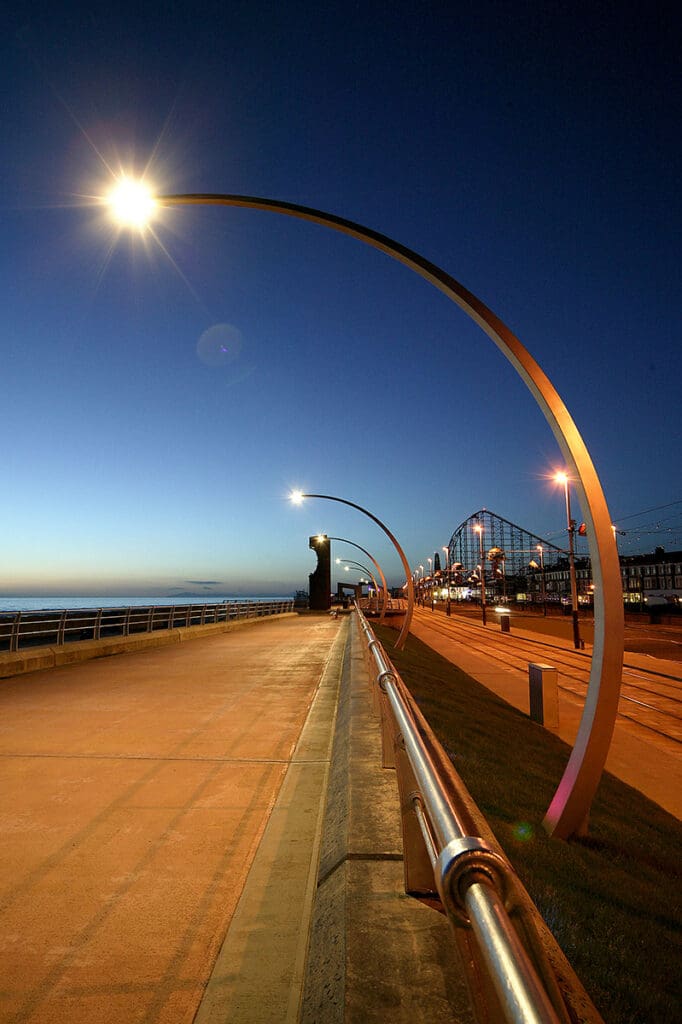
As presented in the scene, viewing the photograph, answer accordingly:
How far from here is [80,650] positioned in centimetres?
1430

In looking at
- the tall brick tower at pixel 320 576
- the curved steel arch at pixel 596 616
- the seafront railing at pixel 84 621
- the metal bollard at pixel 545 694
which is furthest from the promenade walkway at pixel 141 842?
the tall brick tower at pixel 320 576

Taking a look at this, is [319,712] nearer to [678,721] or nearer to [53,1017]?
[53,1017]

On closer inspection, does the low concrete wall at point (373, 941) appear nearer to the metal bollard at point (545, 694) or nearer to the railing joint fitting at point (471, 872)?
the railing joint fitting at point (471, 872)

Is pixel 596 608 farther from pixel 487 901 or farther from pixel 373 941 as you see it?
pixel 487 901

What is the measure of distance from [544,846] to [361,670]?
18.3ft

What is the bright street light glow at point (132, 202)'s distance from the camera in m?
6.91

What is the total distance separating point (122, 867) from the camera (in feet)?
12.2

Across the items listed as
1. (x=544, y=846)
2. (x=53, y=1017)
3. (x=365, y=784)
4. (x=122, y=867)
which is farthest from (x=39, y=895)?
(x=544, y=846)

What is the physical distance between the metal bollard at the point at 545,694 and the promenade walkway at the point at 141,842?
4745 millimetres

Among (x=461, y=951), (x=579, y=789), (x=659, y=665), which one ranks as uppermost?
(x=461, y=951)

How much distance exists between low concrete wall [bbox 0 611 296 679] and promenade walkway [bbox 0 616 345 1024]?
3115 millimetres

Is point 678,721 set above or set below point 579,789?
below

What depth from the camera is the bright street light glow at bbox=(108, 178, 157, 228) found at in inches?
272

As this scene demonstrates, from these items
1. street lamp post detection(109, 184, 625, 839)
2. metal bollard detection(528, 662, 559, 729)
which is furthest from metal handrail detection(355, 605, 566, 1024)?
metal bollard detection(528, 662, 559, 729)
